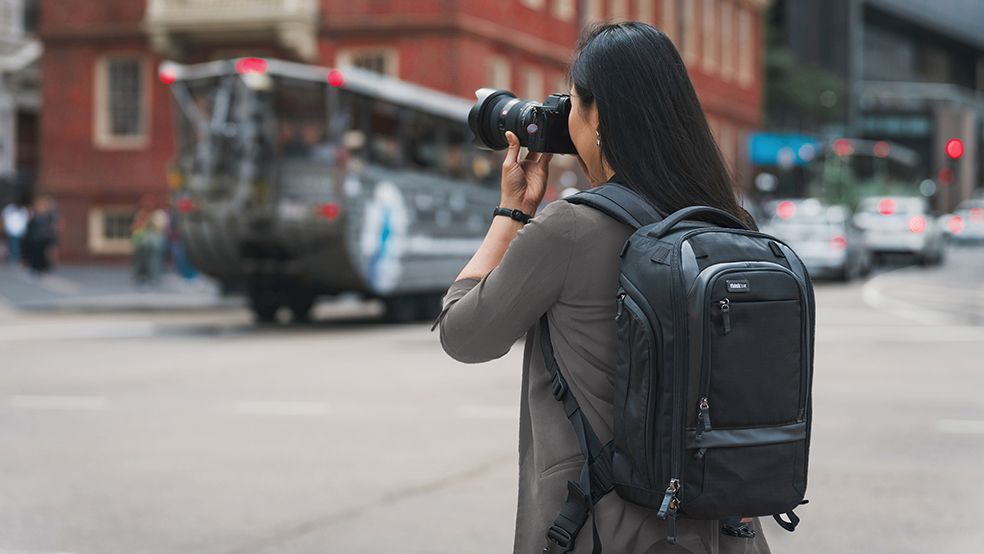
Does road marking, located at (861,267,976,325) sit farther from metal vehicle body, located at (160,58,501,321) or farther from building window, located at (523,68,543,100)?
building window, located at (523,68,543,100)

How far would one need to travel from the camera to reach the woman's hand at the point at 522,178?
2693 mm

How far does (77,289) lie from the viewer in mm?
25516

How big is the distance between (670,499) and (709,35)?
48.1 m

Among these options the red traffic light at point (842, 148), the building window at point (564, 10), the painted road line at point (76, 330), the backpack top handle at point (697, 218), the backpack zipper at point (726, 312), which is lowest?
the painted road line at point (76, 330)

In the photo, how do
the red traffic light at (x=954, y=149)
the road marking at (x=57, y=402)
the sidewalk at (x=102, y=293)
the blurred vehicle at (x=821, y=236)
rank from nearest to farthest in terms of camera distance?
the road marking at (x=57, y=402) < the sidewalk at (x=102, y=293) < the blurred vehicle at (x=821, y=236) < the red traffic light at (x=954, y=149)

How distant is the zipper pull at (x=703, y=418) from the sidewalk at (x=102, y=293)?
19.5m

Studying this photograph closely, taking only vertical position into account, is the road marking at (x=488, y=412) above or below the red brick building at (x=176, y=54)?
below

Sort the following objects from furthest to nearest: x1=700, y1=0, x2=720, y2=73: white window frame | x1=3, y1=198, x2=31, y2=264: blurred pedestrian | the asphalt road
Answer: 1. x1=700, y1=0, x2=720, y2=73: white window frame
2. x1=3, y1=198, x2=31, y2=264: blurred pedestrian
3. the asphalt road

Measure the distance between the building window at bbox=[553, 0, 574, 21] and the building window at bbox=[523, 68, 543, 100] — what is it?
6.41ft

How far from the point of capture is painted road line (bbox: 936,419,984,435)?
9284mm

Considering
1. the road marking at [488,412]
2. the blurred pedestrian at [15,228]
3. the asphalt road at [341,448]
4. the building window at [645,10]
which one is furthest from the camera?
the building window at [645,10]

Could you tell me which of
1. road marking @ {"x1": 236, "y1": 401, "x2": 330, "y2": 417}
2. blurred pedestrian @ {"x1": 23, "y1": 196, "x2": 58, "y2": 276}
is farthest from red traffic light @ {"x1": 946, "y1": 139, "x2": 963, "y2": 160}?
road marking @ {"x1": 236, "y1": 401, "x2": 330, "y2": 417}

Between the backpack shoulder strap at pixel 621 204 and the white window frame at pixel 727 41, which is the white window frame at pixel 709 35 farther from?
the backpack shoulder strap at pixel 621 204

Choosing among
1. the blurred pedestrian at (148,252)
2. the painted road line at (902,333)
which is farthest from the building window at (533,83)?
the painted road line at (902,333)
